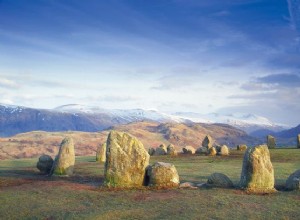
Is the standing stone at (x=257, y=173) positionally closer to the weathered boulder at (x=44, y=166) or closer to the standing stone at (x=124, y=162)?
the standing stone at (x=124, y=162)

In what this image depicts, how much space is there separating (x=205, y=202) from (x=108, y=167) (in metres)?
11.0

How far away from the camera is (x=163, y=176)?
32.2 metres

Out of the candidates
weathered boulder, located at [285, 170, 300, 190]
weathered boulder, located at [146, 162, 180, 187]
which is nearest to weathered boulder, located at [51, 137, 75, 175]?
weathered boulder, located at [146, 162, 180, 187]

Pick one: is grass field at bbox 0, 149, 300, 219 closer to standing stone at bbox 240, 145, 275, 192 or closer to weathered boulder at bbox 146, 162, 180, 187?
standing stone at bbox 240, 145, 275, 192

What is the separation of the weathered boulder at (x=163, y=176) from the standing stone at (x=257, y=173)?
5.83 metres

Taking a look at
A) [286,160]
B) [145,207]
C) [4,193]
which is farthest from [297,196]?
[286,160]

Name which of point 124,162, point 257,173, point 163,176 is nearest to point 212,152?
point 163,176

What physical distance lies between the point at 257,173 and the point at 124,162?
38.2 ft

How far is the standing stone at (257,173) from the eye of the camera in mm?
30047

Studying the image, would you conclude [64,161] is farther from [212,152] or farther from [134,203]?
[212,152]

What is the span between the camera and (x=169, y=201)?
1009 inches

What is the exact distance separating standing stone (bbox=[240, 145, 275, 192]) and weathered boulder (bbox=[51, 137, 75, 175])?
66.1 ft

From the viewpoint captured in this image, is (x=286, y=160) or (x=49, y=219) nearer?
(x=49, y=219)

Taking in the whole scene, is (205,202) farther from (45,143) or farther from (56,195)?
(45,143)
